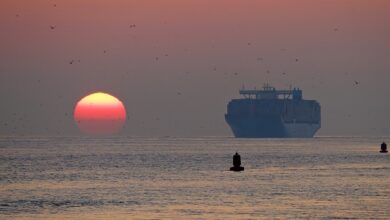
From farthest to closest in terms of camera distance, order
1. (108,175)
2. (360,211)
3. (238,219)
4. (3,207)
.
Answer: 1. (108,175)
2. (3,207)
3. (360,211)
4. (238,219)

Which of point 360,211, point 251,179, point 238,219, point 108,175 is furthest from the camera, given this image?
point 108,175

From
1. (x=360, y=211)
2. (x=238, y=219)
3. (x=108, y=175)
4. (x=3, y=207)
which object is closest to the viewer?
(x=238, y=219)

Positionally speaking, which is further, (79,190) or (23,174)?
(23,174)

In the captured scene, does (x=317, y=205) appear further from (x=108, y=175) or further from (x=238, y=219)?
(x=108, y=175)

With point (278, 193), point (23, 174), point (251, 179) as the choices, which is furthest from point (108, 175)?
point (278, 193)

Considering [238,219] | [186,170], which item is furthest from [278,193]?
[186,170]

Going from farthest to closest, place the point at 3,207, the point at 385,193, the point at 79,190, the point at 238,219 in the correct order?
the point at 79,190
the point at 385,193
the point at 3,207
the point at 238,219

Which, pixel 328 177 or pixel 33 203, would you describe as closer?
pixel 33 203

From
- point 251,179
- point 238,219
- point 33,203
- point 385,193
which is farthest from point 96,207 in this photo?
point 251,179

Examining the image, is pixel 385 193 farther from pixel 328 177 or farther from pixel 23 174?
pixel 23 174
